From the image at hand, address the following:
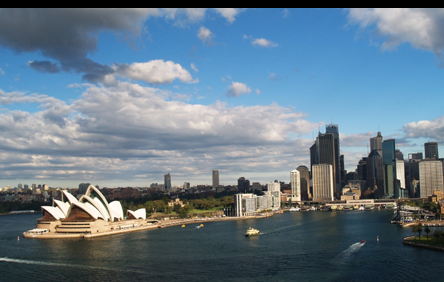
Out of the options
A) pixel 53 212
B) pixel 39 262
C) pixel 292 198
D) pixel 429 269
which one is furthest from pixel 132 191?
pixel 429 269

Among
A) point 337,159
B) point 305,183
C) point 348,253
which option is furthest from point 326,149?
point 348,253

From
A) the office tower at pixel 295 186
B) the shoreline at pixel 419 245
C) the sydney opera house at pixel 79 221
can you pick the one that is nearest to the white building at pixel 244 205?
the sydney opera house at pixel 79 221

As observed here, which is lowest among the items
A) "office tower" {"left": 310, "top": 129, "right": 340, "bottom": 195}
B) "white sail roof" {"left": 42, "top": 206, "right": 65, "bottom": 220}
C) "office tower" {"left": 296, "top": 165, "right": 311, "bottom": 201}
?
"office tower" {"left": 296, "top": 165, "right": 311, "bottom": 201}

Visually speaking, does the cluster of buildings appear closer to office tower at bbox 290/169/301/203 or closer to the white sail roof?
office tower at bbox 290/169/301/203

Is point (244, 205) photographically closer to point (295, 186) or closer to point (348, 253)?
point (348, 253)

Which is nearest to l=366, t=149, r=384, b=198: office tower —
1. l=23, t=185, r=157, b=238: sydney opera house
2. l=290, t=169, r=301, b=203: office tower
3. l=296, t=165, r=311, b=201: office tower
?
l=296, t=165, r=311, b=201: office tower

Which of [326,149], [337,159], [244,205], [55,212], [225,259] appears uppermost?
[326,149]
